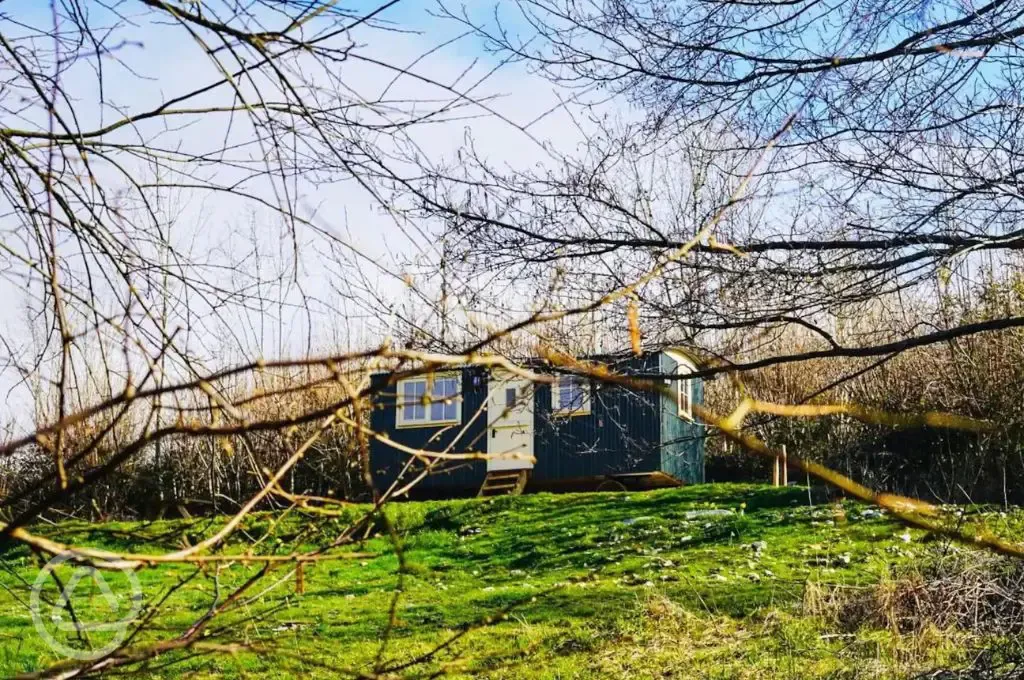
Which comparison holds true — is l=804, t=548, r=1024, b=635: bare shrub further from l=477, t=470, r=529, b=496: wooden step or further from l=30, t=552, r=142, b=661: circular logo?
l=477, t=470, r=529, b=496: wooden step

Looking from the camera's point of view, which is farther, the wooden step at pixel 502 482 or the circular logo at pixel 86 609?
the wooden step at pixel 502 482

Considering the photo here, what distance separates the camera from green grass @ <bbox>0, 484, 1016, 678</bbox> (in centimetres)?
640

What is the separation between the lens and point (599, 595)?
28.6ft

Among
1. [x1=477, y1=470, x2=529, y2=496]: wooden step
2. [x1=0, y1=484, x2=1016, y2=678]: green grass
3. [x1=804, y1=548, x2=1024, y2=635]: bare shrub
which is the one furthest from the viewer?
[x1=477, y1=470, x2=529, y2=496]: wooden step

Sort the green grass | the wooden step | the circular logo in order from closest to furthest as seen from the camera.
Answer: the circular logo, the green grass, the wooden step

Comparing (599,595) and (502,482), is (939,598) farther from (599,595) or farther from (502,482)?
(502,482)

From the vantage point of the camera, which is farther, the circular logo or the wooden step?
the wooden step

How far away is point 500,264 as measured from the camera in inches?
193

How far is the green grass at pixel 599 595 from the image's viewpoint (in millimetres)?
6398

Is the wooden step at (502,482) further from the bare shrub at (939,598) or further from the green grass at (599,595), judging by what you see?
the bare shrub at (939,598)

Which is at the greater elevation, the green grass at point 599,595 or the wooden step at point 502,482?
the wooden step at point 502,482

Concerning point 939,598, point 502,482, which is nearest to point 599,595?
point 939,598

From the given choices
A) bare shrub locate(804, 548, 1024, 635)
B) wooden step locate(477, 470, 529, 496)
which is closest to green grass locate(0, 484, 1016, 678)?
bare shrub locate(804, 548, 1024, 635)

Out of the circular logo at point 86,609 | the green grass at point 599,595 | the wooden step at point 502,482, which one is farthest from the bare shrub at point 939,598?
the wooden step at point 502,482
